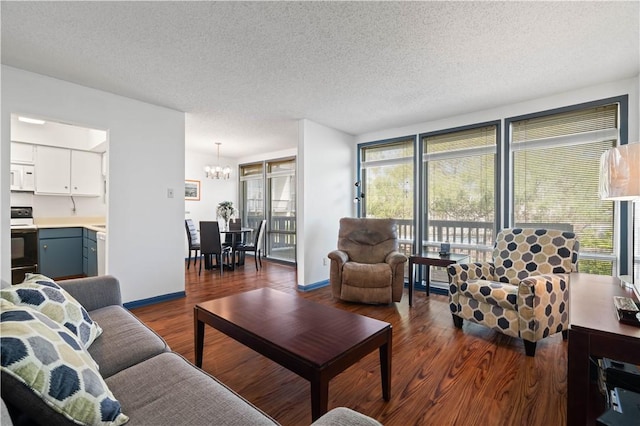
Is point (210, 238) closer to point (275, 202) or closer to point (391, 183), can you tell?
point (275, 202)

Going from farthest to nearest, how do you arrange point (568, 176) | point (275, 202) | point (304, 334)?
1. point (275, 202)
2. point (568, 176)
3. point (304, 334)

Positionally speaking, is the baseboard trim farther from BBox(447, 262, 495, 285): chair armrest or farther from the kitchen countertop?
BBox(447, 262, 495, 285): chair armrest

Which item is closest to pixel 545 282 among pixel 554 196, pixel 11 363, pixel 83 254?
pixel 554 196

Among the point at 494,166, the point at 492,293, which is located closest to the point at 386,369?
the point at 492,293

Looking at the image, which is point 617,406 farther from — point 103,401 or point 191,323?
point 191,323

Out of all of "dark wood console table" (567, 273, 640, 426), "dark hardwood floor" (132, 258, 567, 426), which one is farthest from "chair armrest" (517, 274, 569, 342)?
"dark wood console table" (567, 273, 640, 426)

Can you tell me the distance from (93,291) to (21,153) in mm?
3923

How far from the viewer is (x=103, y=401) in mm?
882

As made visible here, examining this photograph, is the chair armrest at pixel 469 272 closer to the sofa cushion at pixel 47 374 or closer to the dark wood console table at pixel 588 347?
the dark wood console table at pixel 588 347

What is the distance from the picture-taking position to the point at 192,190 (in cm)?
640

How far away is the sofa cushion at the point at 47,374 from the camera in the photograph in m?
0.74

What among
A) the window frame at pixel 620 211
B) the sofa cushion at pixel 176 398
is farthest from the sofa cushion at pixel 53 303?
the window frame at pixel 620 211

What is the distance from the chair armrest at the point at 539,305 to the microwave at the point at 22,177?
20.8 ft

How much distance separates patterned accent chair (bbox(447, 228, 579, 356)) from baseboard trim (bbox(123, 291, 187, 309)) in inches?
128
